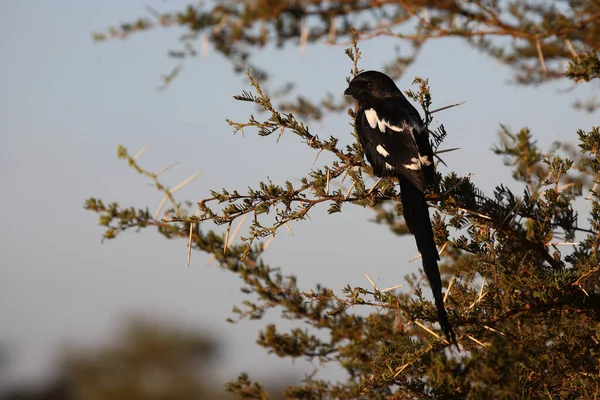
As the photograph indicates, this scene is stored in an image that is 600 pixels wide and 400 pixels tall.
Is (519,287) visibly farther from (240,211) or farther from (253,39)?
(253,39)

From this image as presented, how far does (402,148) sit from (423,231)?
2.90 feet

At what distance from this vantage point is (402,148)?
4359mm

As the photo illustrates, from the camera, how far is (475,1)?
104 inches

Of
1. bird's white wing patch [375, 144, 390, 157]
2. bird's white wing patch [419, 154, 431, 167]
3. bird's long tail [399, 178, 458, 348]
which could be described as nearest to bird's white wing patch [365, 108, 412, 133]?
bird's white wing patch [375, 144, 390, 157]

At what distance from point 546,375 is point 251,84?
208 centimetres

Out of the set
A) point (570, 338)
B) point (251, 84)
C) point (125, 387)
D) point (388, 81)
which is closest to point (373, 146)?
point (388, 81)

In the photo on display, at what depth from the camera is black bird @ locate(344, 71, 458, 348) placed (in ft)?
11.8

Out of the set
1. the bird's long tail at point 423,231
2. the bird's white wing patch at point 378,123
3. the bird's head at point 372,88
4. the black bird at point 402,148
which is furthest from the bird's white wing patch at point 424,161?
the bird's head at point 372,88

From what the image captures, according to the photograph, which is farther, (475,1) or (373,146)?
(373,146)

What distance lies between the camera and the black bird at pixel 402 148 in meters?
3.60

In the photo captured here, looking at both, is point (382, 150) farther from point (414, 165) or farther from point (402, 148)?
point (414, 165)

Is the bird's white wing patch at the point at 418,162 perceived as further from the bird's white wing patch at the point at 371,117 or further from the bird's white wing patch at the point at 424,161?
the bird's white wing patch at the point at 371,117

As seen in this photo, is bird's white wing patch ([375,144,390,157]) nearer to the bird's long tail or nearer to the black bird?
the black bird

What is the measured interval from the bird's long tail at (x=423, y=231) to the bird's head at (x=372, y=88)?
128cm
